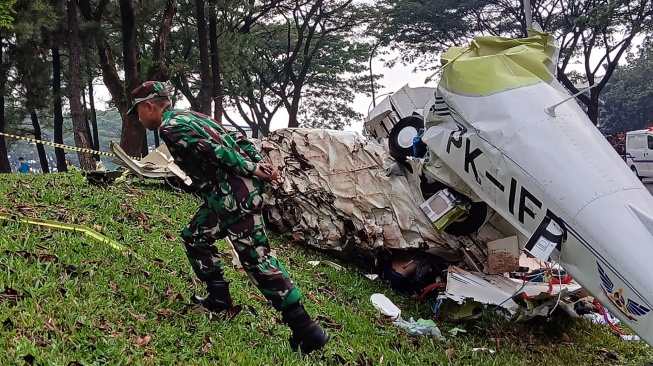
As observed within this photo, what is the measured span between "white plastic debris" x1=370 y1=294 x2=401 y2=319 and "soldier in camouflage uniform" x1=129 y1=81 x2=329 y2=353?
1.69 metres

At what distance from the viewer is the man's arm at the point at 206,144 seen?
3482 millimetres

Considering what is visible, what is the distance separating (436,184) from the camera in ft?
19.4

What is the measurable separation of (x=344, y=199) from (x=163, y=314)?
3.12 m

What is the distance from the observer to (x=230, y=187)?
3562mm

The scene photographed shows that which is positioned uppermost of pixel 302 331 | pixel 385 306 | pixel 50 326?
pixel 50 326

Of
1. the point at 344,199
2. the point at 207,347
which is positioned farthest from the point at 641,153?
the point at 207,347

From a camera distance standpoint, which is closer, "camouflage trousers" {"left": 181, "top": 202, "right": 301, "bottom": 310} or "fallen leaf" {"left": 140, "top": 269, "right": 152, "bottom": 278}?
"camouflage trousers" {"left": 181, "top": 202, "right": 301, "bottom": 310}

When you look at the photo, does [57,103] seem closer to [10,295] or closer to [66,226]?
[66,226]

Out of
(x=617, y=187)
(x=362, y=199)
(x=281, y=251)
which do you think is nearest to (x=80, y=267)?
(x=281, y=251)

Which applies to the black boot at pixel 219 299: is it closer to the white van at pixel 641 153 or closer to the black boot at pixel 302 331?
the black boot at pixel 302 331

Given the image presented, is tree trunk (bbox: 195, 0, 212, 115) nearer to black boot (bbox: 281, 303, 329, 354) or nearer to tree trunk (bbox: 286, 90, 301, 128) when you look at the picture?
tree trunk (bbox: 286, 90, 301, 128)

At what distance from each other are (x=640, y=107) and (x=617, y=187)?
3912 cm

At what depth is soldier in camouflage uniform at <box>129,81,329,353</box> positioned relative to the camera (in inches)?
139

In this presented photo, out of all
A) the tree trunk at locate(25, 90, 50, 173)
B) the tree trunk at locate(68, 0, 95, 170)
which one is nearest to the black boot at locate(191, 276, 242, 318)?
the tree trunk at locate(68, 0, 95, 170)
